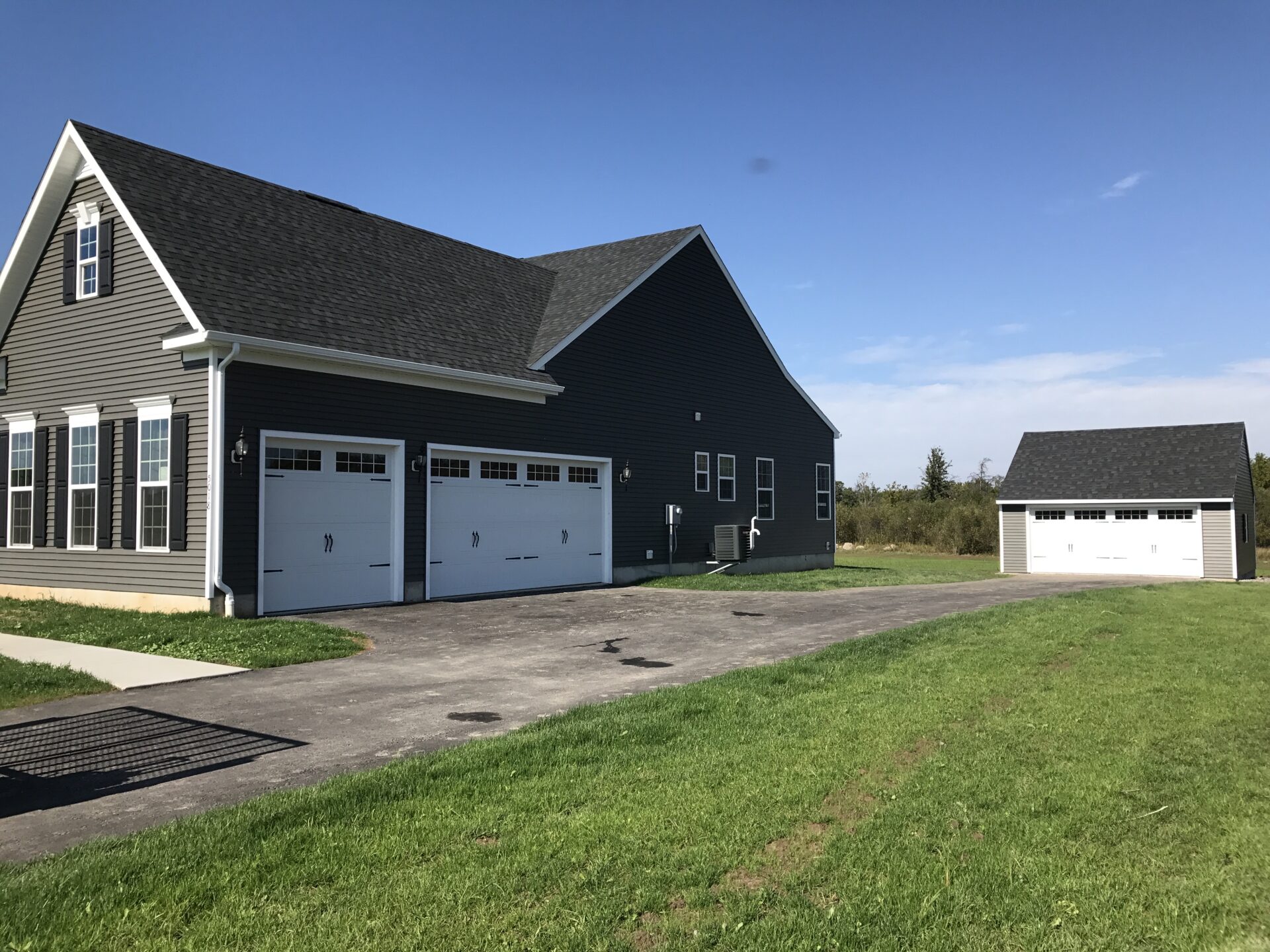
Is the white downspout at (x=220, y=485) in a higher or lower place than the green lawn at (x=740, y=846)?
higher

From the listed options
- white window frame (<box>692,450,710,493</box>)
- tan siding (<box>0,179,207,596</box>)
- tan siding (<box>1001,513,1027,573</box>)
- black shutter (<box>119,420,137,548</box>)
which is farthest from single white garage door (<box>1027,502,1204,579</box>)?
black shutter (<box>119,420,137,548</box>)

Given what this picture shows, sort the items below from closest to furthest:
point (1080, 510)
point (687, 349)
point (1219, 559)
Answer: point (687, 349)
point (1219, 559)
point (1080, 510)

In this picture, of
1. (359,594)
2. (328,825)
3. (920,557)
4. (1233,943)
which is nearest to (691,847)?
(328,825)

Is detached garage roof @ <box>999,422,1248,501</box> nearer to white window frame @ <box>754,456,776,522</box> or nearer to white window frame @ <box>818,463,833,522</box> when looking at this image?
white window frame @ <box>818,463,833,522</box>

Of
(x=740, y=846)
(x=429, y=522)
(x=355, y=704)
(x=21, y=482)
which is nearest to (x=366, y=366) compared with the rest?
(x=429, y=522)

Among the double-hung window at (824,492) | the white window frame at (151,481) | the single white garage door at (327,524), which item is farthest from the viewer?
the double-hung window at (824,492)

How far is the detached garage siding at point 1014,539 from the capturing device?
31547mm

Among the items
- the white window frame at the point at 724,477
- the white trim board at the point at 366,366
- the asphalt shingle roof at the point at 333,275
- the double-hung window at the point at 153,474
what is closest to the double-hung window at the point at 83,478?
the double-hung window at the point at 153,474

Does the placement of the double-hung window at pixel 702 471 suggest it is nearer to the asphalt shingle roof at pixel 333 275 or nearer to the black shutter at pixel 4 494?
the asphalt shingle roof at pixel 333 275

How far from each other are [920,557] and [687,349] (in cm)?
1990

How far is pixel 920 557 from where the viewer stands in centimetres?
3881

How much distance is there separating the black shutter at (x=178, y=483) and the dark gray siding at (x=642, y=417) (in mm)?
723

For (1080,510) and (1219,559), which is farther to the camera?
(1080,510)

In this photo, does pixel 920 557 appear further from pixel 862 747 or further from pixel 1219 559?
pixel 862 747
